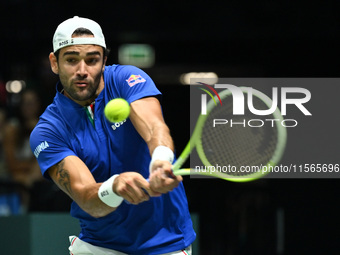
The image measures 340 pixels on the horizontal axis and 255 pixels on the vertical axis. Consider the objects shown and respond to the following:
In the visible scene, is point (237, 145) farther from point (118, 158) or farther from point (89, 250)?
point (89, 250)

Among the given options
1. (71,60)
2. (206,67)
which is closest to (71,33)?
(71,60)

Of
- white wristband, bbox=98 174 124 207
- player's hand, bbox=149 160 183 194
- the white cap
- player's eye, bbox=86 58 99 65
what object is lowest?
white wristband, bbox=98 174 124 207

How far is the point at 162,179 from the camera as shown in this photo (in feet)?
7.85

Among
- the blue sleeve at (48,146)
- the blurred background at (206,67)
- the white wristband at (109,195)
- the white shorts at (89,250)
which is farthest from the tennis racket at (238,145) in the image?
the blurred background at (206,67)

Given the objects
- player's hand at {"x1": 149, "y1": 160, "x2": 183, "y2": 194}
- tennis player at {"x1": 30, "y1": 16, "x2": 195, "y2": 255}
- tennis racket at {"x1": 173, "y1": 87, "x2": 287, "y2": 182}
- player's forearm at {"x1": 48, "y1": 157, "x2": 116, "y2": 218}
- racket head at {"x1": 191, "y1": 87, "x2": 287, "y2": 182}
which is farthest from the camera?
racket head at {"x1": 191, "y1": 87, "x2": 287, "y2": 182}

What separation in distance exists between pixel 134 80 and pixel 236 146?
27.1 inches

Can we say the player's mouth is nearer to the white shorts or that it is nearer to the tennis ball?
the tennis ball

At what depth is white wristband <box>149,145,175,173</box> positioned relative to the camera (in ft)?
8.14

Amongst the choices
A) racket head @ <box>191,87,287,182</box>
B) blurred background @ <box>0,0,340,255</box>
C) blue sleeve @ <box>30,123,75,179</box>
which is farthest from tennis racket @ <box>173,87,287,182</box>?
blurred background @ <box>0,0,340,255</box>

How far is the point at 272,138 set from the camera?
319 cm

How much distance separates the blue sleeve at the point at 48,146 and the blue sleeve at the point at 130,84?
0.32m

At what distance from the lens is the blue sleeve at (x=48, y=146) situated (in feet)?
9.27

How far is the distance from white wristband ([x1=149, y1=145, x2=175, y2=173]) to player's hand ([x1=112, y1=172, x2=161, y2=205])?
0.28 ft

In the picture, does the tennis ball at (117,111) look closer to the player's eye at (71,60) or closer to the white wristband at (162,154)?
the white wristband at (162,154)
